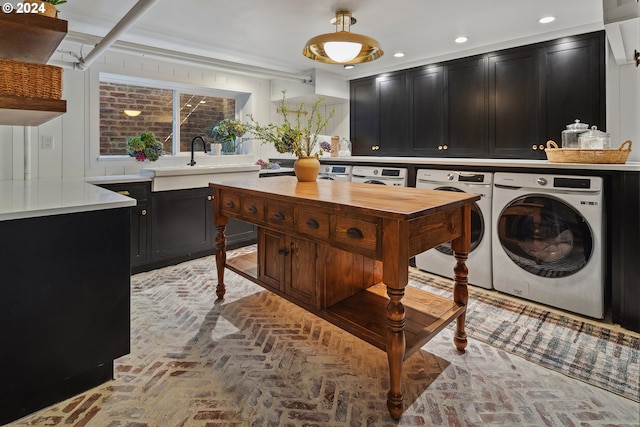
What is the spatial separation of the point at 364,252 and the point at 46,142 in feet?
10.8

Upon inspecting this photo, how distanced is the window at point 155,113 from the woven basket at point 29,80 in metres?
2.56

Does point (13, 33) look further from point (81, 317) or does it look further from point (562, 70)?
point (562, 70)

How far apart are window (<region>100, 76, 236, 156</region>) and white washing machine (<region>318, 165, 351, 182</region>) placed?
162cm

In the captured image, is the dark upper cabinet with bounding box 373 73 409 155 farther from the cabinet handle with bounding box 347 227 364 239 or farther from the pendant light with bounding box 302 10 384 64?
the cabinet handle with bounding box 347 227 364 239

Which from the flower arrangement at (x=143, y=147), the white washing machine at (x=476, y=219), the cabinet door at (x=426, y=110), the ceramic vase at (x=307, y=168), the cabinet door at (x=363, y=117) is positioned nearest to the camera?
the ceramic vase at (x=307, y=168)

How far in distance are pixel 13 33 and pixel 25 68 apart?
150mm

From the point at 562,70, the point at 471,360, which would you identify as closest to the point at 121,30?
the point at 471,360

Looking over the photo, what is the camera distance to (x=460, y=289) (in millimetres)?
2146

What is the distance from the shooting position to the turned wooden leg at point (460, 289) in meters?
2.09

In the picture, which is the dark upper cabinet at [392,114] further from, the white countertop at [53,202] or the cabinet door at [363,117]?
the white countertop at [53,202]

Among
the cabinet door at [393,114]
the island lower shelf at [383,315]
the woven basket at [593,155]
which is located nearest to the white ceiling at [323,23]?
the cabinet door at [393,114]

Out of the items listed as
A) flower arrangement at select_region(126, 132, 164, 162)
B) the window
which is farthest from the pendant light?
the window

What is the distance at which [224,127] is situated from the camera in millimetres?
4688

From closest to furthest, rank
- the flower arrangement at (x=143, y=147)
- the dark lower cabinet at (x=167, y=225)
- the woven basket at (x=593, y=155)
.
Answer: the woven basket at (x=593, y=155) < the dark lower cabinet at (x=167, y=225) < the flower arrangement at (x=143, y=147)
